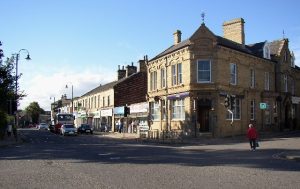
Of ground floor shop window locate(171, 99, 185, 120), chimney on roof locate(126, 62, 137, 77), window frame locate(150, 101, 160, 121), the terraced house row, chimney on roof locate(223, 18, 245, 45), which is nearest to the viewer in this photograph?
the terraced house row

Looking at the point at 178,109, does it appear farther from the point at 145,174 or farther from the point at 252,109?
the point at 145,174

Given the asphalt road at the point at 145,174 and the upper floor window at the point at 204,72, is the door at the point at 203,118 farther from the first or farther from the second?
the asphalt road at the point at 145,174

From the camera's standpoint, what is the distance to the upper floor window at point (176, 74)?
4022cm

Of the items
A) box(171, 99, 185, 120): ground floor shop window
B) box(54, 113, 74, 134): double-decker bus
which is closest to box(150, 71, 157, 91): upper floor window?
box(171, 99, 185, 120): ground floor shop window

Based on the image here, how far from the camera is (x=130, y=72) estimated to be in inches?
2645

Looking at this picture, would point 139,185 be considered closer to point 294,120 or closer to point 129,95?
point 294,120

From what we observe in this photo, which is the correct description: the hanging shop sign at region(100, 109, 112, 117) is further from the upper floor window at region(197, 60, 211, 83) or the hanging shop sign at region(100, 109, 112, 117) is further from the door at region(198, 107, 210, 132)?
the upper floor window at region(197, 60, 211, 83)

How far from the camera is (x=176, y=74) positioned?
40.8 metres

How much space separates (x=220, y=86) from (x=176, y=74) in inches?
193


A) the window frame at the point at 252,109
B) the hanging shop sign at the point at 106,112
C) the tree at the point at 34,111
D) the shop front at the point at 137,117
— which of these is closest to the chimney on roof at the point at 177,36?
the shop front at the point at 137,117

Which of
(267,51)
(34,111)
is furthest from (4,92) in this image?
(34,111)

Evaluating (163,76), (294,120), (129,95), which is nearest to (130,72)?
(129,95)

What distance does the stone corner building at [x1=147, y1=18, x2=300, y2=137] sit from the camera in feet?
125

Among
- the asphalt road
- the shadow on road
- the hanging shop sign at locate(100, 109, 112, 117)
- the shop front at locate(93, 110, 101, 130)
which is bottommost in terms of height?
the shadow on road
